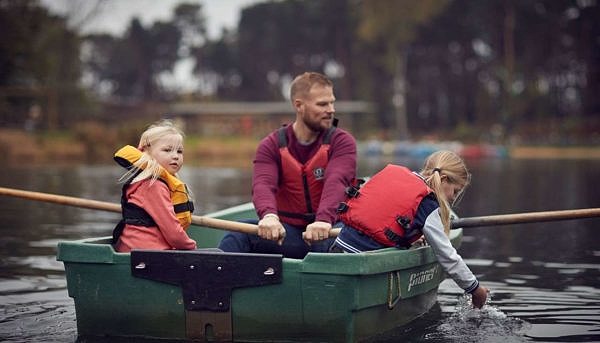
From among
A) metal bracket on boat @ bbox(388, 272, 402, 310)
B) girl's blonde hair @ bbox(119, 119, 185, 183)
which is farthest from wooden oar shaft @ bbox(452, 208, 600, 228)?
girl's blonde hair @ bbox(119, 119, 185, 183)

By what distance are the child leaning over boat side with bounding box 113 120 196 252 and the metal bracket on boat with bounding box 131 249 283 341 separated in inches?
8.0

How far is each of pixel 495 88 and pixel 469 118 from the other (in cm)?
224

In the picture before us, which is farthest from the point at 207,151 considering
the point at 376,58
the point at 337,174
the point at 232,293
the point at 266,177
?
the point at 232,293

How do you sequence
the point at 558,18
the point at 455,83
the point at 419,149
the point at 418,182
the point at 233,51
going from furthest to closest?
the point at 233,51 < the point at 455,83 < the point at 558,18 < the point at 419,149 < the point at 418,182

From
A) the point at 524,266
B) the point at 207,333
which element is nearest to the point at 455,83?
the point at 524,266

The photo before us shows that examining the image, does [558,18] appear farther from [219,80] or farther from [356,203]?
[356,203]

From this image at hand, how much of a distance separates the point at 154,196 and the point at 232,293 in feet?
2.05

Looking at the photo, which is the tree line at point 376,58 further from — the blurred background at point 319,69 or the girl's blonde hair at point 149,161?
the girl's blonde hair at point 149,161

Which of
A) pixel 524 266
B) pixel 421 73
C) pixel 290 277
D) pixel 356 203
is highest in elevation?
pixel 421 73

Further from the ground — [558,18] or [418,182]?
[558,18]

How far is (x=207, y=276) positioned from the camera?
4590 mm

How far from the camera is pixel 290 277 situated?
4.52 metres

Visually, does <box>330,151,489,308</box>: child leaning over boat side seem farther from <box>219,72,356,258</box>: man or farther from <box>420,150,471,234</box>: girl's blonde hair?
<box>219,72,356,258</box>: man

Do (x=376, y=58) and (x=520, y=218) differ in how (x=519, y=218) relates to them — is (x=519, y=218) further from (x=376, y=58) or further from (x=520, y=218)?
(x=376, y=58)
